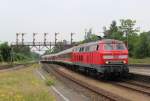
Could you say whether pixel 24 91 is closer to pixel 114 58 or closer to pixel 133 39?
pixel 114 58

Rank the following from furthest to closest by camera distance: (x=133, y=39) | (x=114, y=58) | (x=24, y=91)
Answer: (x=133, y=39), (x=114, y=58), (x=24, y=91)

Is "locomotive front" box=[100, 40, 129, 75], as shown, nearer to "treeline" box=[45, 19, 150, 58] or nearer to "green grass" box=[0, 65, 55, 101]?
"green grass" box=[0, 65, 55, 101]

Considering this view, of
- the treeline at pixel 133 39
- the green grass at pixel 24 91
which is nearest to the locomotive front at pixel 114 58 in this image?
the green grass at pixel 24 91

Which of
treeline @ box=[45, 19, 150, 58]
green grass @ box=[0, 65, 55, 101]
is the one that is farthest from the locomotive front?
treeline @ box=[45, 19, 150, 58]

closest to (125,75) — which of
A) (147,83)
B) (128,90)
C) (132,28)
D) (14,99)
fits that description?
(147,83)

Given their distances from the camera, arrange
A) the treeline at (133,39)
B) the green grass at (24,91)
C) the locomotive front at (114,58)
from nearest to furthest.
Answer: the green grass at (24,91) < the locomotive front at (114,58) < the treeline at (133,39)

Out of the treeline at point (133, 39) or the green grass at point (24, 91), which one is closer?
the green grass at point (24, 91)

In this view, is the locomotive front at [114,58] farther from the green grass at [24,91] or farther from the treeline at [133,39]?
the treeline at [133,39]

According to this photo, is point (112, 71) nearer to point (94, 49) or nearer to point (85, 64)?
point (94, 49)

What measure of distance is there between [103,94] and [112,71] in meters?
8.61

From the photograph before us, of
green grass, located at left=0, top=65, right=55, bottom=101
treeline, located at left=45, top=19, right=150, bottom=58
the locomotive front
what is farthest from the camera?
treeline, located at left=45, top=19, right=150, bottom=58

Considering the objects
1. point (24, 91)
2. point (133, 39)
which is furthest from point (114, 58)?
point (133, 39)

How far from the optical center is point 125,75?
31.0 meters

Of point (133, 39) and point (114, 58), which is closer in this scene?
point (114, 58)
